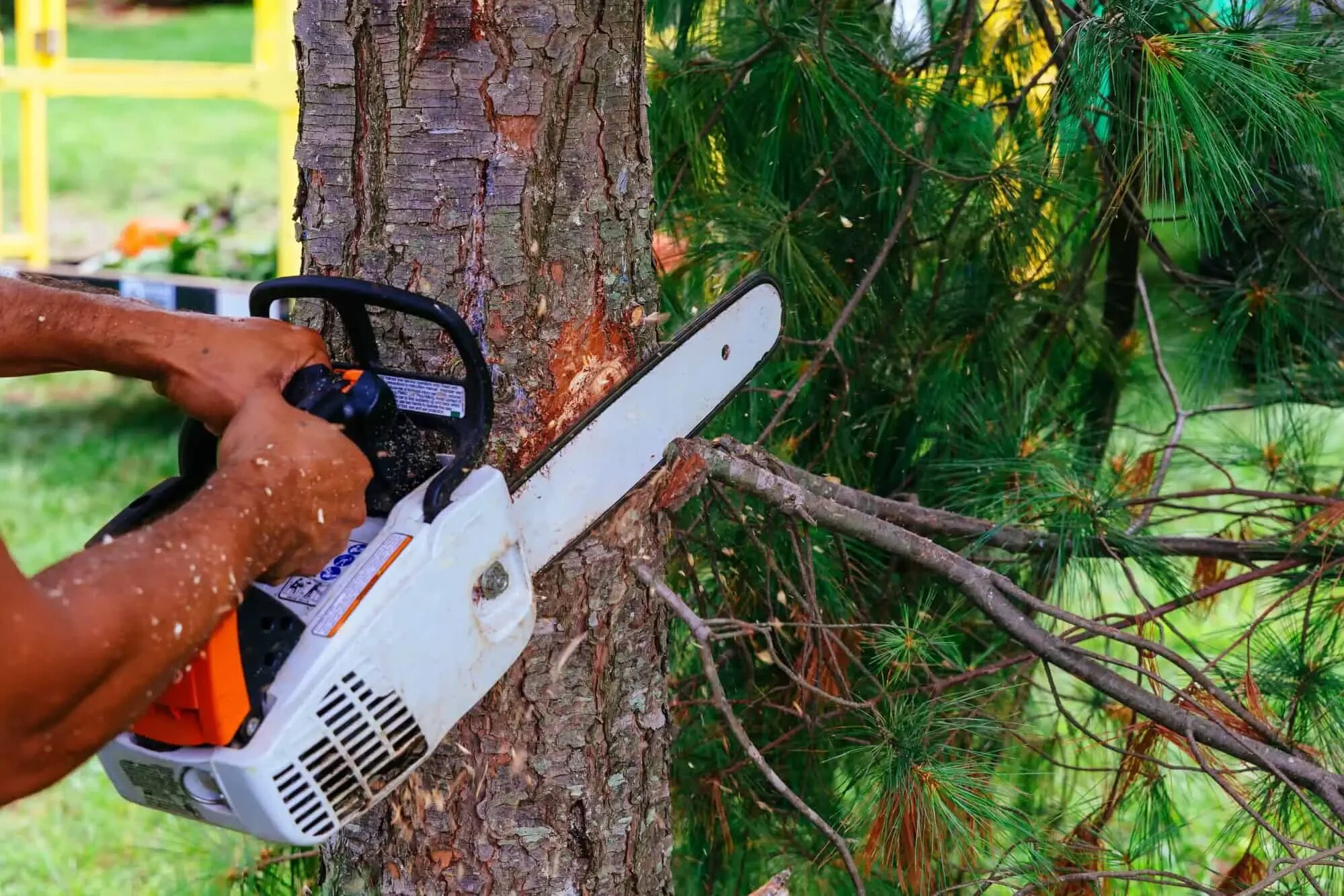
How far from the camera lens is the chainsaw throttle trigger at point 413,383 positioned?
979 millimetres

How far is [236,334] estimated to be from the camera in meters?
1.01

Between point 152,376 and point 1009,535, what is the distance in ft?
2.88

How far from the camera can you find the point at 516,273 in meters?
1.09

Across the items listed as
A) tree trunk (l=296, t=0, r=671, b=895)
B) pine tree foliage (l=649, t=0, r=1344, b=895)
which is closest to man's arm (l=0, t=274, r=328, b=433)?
tree trunk (l=296, t=0, r=671, b=895)

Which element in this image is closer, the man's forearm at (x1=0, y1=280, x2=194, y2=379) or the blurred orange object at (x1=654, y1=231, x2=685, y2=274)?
the man's forearm at (x1=0, y1=280, x2=194, y2=379)

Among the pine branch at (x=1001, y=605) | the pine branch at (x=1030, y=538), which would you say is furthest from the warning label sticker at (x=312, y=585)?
the pine branch at (x=1030, y=538)

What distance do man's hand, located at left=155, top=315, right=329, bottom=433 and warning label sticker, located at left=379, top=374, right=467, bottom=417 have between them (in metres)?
0.07

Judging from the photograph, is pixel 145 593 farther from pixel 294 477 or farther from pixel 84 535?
pixel 84 535

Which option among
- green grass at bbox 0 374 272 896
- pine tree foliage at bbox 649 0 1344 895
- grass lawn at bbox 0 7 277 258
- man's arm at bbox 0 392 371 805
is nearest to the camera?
man's arm at bbox 0 392 371 805

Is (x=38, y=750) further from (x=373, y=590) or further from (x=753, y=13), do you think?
(x=753, y=13)

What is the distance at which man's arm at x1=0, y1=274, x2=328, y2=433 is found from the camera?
1.00 metres

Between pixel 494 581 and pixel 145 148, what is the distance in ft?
29.0

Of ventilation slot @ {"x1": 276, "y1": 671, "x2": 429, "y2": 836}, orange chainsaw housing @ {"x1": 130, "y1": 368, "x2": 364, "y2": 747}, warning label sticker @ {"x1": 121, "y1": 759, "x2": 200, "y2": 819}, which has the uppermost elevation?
orange chainsaw housing @ {"x1": 130, "y1": 368, "x2": 364, "y2": 747}

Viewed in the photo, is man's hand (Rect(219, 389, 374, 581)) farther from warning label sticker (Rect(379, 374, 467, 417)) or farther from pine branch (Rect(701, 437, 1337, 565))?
pine branch (Rect(701, 437, 1337, 565))
